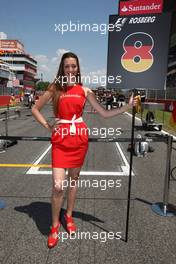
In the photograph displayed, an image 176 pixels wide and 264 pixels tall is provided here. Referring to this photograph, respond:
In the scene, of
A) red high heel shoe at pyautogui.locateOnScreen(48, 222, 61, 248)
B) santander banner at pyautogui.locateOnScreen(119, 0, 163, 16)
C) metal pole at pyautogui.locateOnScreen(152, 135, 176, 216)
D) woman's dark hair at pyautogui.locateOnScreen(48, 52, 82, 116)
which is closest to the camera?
woman's dark hair at pyautogui.locateOnScreen(48, 52, 82, 116)

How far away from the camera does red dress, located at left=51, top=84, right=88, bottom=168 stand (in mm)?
3395

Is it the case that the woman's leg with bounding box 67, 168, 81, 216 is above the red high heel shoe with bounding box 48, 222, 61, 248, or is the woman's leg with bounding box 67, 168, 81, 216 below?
above

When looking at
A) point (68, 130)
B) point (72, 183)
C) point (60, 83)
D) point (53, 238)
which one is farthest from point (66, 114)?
point (53, 238)

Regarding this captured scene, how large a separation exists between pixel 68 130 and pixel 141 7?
2407 mm

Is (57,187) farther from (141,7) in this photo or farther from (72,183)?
(141,7)

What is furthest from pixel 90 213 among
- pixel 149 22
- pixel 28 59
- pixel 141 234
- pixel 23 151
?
pixel 28 59

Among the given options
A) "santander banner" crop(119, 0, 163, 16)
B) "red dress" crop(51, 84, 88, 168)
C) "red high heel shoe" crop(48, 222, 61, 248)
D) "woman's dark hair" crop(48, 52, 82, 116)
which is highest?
"santander banner" crop(119, 0, 163, 16)

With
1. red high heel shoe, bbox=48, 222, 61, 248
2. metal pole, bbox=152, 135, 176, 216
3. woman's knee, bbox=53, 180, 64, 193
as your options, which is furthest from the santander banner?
red high heel shoe, bbox=48, 222, 61, 248

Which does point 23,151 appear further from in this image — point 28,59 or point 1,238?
point 28,59

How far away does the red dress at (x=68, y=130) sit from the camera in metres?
3.39

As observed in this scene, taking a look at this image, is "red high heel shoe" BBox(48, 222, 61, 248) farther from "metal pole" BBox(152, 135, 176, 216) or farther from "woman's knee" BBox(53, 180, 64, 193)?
"metal pole" BBox(152, 135, 176, 216)

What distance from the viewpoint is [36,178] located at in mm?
6355

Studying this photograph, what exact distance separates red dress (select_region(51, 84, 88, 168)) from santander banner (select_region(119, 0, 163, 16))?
1.74 metres

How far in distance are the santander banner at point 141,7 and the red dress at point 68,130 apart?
1.74m
